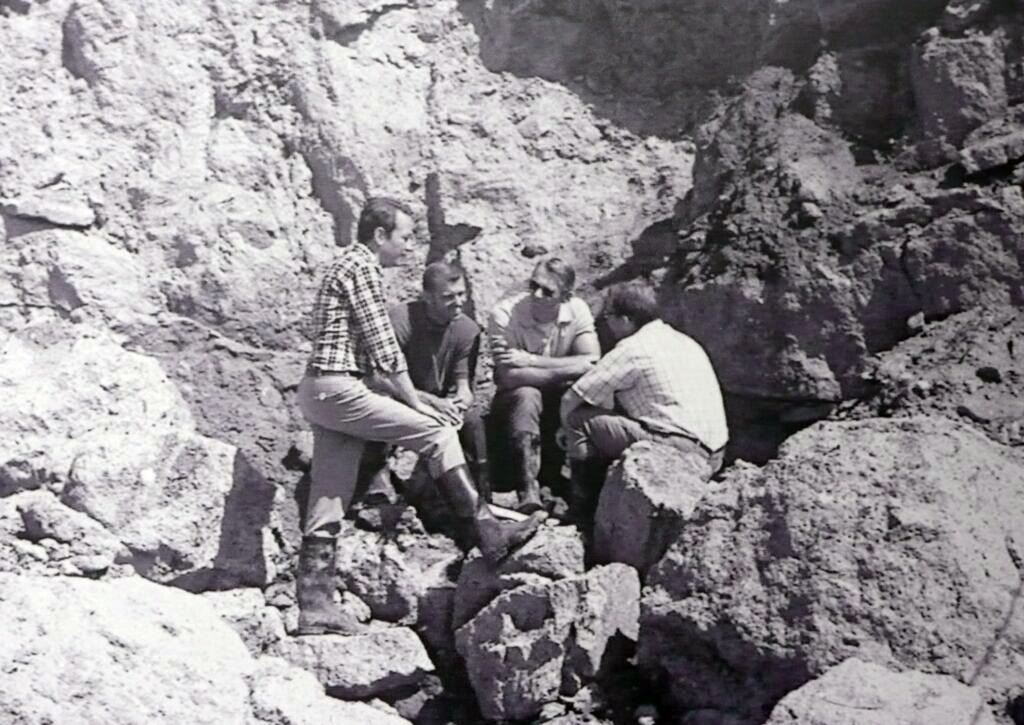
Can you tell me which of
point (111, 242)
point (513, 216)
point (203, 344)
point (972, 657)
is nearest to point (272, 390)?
point (203, 344)

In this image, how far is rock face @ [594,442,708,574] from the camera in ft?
19.4

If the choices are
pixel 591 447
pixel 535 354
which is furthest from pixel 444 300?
pixel 591 447

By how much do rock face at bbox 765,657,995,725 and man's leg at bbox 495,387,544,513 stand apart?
1953 mm

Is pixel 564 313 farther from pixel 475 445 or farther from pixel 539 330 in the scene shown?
pixel 475 445

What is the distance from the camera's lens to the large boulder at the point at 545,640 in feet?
18.6

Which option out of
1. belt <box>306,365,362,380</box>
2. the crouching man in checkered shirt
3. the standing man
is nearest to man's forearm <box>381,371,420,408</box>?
the standing man

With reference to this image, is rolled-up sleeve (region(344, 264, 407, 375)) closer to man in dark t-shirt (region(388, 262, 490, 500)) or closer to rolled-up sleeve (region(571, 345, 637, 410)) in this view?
man in dark t-shirt (region(388, 262, 490, 500))

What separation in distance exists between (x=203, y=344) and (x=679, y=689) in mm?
3226

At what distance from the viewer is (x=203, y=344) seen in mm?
7320

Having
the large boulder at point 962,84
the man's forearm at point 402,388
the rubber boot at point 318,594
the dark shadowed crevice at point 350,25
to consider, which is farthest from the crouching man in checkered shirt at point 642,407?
the dark shadowed crevice at point 350,25

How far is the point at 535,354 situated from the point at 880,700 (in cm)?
277

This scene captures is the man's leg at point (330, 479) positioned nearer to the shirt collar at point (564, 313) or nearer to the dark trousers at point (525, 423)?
the dark trousers at point (525, 423)

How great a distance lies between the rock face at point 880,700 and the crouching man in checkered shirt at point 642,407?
169 centimetres

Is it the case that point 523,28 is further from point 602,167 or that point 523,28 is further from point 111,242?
point 111,242
